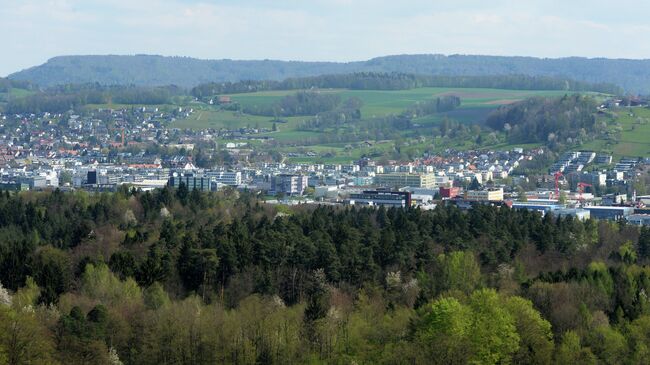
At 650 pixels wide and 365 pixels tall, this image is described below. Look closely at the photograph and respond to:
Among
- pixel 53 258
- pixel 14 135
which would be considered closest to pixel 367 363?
pixel 53 258

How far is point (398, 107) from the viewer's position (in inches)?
7323

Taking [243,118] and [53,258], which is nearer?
[53,258]

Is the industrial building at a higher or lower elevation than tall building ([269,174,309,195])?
higher

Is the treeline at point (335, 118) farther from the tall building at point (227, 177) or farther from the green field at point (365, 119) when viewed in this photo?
the tall building at point (227, 177)

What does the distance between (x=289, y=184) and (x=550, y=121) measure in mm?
35218

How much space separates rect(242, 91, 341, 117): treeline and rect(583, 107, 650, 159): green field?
5137 cm

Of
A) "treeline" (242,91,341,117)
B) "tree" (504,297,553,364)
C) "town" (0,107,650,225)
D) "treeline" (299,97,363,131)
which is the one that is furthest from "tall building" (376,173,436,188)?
"tree" (504,297,553,364)

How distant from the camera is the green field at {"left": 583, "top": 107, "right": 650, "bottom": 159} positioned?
419 ft

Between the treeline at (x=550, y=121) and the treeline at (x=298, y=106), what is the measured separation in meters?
36.3

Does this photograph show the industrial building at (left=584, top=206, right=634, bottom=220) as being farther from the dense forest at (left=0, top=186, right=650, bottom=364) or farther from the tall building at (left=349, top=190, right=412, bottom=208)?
the dense forest at (left=0, top=186, right=650, bottom=364)

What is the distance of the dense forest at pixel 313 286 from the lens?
136 feet

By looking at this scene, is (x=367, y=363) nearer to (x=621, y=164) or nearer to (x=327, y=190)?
(x=327, y=190)

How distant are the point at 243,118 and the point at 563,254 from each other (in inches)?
4727

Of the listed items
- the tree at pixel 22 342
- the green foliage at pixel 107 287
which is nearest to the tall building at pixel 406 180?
the green foliage at pixel 107 287
